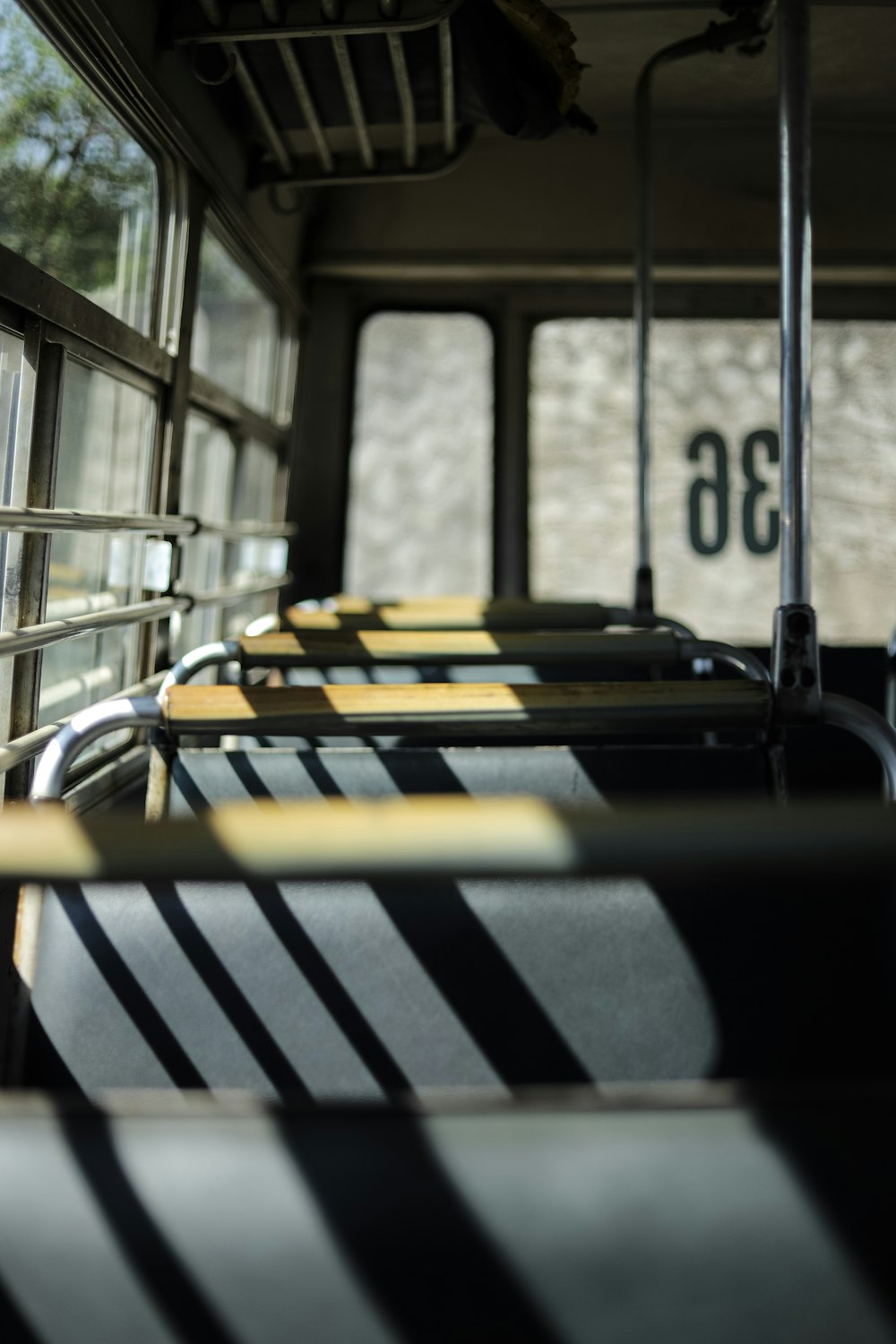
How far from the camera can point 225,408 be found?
285 centimetres

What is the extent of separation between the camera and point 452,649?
69.2 inches

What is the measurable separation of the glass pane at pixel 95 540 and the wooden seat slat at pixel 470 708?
0.59m

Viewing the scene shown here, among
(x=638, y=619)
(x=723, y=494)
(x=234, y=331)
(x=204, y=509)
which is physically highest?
(x=234, y=331)

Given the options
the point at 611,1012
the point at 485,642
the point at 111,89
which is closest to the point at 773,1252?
the point at 611,1012

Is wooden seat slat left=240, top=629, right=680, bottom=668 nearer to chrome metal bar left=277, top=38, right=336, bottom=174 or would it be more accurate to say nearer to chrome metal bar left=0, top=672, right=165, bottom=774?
chrome metal bar left=0, top=672, right=165, bottom=774

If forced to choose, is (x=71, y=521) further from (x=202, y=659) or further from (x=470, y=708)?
(x=470, y=708)

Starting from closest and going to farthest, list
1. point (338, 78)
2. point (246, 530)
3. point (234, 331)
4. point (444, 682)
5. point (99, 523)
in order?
point (99, 523) < point (444, 682) < point (338, 78) < point (246, 530) < point (234, 331)

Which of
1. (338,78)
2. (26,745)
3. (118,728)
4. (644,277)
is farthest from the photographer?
(644,277)

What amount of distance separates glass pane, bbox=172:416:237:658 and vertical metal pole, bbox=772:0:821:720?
62.2 inches

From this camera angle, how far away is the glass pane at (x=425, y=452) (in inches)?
150

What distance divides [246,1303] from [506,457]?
3399mm

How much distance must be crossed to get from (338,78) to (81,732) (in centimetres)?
186

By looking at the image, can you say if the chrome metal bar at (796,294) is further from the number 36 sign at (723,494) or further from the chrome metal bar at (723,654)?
the number 36 sign at (723,494)

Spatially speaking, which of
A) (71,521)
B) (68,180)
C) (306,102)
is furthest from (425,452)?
(71,521)
